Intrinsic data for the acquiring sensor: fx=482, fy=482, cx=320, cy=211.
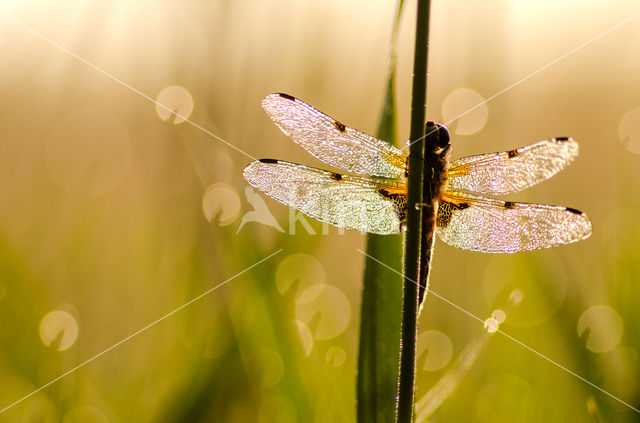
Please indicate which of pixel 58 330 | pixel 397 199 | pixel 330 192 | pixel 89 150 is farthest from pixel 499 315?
pixel 89 150

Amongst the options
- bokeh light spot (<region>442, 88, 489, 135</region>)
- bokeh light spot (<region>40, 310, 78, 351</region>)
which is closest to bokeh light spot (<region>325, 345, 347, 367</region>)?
bokeh light spot (<region>40, 310, 78, 351</region>)

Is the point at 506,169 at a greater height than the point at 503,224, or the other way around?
the point at 506,169

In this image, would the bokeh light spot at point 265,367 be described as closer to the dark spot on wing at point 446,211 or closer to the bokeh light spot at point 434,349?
the bokeh light spot at point 434,349

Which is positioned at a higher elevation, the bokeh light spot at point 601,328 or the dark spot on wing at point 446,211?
the dark spot on wing at point 446,211

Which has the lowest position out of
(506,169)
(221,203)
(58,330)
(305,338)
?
(58,330)

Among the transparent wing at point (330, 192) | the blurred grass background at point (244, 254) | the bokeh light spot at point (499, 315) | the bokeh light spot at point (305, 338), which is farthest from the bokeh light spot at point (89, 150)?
the bokeh light spot at point (499, 315)

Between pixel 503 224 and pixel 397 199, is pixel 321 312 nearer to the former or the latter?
pixel 397 199

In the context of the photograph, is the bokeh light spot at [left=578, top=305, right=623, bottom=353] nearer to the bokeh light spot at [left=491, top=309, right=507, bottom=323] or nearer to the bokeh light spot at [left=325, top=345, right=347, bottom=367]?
the bokeh light spot at [left=491, top=309, right=507, bottom=323]
